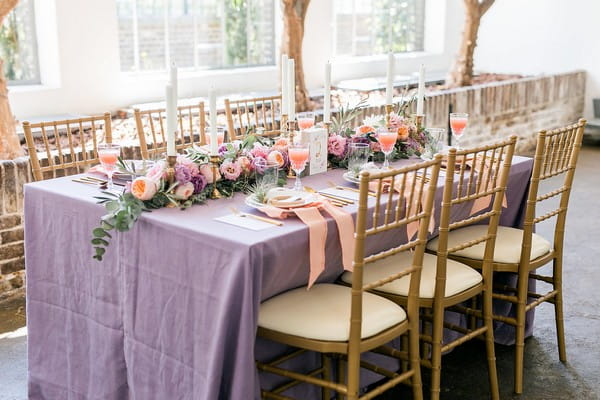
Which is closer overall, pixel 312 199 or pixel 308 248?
pixel 308 248

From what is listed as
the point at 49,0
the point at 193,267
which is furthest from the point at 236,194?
the point at 49,0

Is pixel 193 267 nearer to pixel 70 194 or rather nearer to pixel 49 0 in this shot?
pixel 70 194

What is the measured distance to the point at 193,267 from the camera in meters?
2.47

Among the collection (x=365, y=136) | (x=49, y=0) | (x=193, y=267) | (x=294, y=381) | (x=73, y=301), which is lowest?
(x=294, y=381)

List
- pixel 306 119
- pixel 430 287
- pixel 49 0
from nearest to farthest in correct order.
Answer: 1. pixel 430 287
2. pixel 306 119
3. pixel 49 0

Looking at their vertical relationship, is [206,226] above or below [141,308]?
above

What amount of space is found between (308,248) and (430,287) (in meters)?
0.52

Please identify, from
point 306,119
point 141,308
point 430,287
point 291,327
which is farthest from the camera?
point 306,119

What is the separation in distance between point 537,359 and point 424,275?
0.93 meters

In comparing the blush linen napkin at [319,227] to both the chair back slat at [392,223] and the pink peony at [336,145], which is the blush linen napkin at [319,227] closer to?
the chair back slat at [392,223]

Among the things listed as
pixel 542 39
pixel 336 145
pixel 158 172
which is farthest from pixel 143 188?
pixel 542 39

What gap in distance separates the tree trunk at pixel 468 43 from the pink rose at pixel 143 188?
6039 millimetres

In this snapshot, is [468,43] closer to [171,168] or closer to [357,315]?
[171,168]

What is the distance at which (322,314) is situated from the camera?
2498mm
